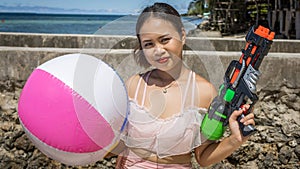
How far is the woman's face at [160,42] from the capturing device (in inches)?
71.2

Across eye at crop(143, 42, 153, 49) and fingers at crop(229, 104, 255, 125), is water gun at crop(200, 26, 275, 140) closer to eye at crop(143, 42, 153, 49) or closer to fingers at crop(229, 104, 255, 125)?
fingers at crop(229, 104, 255, 125)

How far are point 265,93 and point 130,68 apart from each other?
4.89 ft

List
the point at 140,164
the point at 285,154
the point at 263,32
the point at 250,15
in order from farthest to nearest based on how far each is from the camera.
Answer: the point at 250,15 → the point at 285,154 → the point at 140,164 → the point at 263,32

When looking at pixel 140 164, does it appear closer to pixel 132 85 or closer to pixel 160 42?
Result: pixel 132 85

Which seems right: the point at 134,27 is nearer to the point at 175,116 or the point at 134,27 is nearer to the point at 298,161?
the point at 175,116

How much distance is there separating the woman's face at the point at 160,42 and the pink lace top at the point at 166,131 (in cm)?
19

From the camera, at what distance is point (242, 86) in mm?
1748

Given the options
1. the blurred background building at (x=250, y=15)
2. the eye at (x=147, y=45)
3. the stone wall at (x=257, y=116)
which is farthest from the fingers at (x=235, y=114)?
the blurred background building at (x=250, y=15)

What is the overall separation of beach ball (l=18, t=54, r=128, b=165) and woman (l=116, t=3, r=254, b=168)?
10 centimetres

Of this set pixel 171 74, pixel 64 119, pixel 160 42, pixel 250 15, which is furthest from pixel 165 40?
pixel 250 15

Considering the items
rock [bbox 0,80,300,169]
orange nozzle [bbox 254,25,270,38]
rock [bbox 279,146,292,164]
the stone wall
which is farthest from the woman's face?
rock [bbox 279,146,292,164]

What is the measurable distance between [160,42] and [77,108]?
40 centimetres

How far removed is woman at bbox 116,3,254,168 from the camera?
1.83 meters

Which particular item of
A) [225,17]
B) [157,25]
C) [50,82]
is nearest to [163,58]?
[157,25]
